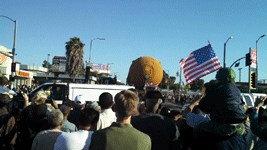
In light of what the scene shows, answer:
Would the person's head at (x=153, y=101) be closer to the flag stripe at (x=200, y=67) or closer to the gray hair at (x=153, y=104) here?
the gray hair at (x=153, y=104)

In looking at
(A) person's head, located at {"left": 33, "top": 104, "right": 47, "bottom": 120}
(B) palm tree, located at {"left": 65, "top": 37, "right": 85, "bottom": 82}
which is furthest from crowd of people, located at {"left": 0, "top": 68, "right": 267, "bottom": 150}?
(B) palm tree, located at {"left": 65, "top": 37, "right": 85, "bottom": 82}

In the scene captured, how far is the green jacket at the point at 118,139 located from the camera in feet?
6.91

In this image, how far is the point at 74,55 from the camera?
1344 inches

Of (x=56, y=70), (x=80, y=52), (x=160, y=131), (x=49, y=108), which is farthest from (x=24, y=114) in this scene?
(x=56, y=70)

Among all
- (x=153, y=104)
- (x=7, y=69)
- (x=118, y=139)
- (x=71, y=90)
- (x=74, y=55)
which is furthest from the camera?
(x=74, y=55)

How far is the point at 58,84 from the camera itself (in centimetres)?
970

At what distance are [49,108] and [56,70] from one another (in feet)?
253

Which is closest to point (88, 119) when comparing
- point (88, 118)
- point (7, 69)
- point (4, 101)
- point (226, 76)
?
point (88, 118)

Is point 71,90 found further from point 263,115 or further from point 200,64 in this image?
point 263,115

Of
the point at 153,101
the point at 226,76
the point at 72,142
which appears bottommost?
the point at 72,142

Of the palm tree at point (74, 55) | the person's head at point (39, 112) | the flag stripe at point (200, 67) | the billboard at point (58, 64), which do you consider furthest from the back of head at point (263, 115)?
the billboard at point (58, 64)

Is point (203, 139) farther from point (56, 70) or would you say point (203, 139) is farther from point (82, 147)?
point (56, 70)

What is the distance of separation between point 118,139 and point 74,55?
110 ft

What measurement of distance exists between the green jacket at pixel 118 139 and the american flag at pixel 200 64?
28.8ft
